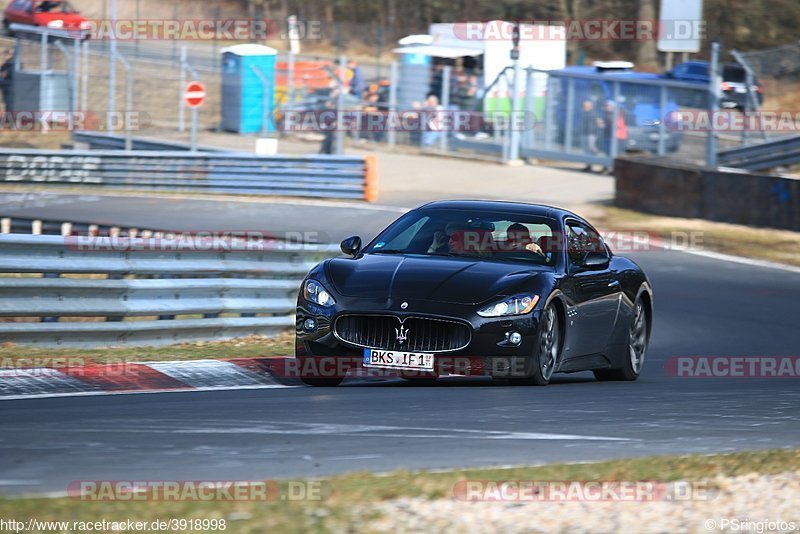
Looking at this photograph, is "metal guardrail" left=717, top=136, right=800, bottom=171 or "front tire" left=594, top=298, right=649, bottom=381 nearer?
"front tire" left=594, top=298, right=649, bottom=381

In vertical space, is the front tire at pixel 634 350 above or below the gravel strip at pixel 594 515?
below

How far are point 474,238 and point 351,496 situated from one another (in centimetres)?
435

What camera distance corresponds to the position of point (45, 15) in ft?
161

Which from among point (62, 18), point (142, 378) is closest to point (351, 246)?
point (142, 378)

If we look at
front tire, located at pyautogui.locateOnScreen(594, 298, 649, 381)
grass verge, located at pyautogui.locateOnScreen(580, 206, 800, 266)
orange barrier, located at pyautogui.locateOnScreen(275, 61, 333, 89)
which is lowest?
grass verge, located at pyautogui.locateOnScreen(580, 206, 800, 266)

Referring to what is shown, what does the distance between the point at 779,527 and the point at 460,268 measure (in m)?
3.79

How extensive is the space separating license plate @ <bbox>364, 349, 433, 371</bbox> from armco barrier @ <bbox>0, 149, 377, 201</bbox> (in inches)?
705

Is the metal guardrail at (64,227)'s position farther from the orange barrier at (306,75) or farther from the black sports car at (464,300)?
the orange barrier at (306,75)

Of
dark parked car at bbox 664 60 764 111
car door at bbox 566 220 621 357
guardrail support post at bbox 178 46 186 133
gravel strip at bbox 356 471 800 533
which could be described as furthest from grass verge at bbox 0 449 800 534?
guardrail support post at bbox 178 46 186 133

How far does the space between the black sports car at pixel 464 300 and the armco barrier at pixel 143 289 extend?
2.25 m

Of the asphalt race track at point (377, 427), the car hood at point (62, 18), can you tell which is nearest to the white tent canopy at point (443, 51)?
the car hood at point (62, 18)

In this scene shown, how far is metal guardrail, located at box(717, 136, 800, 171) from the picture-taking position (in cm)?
2506

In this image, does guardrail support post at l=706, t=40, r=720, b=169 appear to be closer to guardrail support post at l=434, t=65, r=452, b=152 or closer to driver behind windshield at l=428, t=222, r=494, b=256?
guardrail support post at l=434, t=65, r=452, b=152

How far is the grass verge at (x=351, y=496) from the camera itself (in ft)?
15.2
